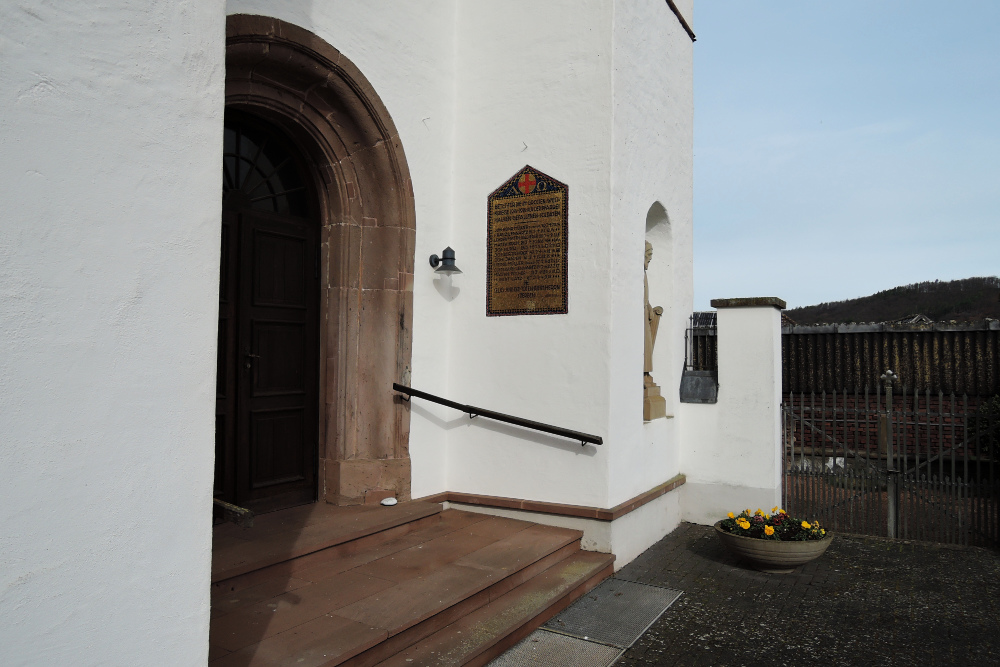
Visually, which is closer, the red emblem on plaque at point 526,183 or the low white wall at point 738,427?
the red emblem on plaque at point 526,183

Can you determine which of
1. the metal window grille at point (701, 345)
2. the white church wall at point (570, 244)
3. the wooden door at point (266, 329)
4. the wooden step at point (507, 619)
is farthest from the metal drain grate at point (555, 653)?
the metal window grille at point (701, 345)

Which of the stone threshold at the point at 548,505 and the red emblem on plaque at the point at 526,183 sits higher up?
the red emblem on plaque at the point at 526,183

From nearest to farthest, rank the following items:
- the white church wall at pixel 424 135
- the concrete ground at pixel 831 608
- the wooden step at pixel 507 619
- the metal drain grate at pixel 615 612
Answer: the wooden step at pixel 507 619 < the concrete ground at pixel 831 608 < the metal drain grate at pixel 615 612 < the white church wall at pixel 424 135

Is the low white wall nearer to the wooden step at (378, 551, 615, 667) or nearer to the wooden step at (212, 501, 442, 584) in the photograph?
the wooden step at (378, 551, 615, 667)

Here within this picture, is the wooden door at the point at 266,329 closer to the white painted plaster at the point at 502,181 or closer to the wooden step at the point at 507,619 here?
the white painted plaster at the point at 502,181

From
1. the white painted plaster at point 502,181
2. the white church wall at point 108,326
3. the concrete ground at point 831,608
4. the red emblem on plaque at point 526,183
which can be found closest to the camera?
the white church wall at point 108,326

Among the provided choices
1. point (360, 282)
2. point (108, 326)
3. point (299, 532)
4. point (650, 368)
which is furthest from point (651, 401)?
point (108, 326)

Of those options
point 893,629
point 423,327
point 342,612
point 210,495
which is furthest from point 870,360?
point 210,495

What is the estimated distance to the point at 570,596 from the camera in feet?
15.0

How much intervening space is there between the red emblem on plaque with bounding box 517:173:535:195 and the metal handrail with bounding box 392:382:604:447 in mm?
1784

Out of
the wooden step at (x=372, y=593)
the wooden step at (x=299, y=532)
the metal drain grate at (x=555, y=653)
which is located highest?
the wooden step at (x=299, y=532)

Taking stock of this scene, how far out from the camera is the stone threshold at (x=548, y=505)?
5363 mm

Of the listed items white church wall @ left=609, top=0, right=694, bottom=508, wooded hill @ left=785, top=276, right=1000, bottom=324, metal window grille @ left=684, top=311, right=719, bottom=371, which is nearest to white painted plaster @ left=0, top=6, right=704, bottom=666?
white church wall @ left=609, top=0, right=694, bottom=508

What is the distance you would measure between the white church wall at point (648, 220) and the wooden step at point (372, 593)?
1.18 m
